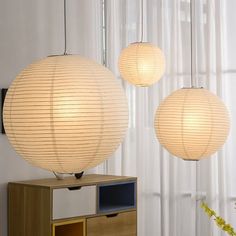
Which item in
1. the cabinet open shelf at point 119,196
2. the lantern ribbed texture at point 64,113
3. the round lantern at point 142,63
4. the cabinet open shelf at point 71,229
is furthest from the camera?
the cabinet open shelf at point 119,196

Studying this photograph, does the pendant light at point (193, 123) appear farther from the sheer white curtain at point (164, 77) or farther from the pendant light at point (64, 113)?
the sheer white curtain at point (164, 77)

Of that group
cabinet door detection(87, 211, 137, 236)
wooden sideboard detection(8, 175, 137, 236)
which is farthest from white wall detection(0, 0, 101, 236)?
cabinet door detection(87, 211, 137, 236)

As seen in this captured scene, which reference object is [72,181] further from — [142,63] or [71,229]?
[142,63]

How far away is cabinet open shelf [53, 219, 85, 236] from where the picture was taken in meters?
4.73

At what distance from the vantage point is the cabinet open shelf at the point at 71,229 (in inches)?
186

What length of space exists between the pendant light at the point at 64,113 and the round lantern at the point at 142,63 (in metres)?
2.35

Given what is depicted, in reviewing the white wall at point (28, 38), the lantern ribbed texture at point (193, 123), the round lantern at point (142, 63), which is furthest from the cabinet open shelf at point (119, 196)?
the lantern ribbed texture at point (193, 123)

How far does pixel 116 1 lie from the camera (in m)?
5.78

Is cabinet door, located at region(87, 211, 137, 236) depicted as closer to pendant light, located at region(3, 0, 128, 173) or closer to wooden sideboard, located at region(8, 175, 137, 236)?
wooden sideboard, located at region(8, 175, 137, 236)

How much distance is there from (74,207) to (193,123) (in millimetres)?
1725

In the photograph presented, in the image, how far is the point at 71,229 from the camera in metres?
4.80

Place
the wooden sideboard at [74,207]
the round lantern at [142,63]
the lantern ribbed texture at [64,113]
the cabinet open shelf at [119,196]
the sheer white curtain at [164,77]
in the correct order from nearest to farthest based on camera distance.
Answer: the lantern ribbed texture at [64,113]
the wooden sideboard at [74,207]
the round lantern at [142,63]
the sheer white curtain at [164,77]
the cabinet open shelf at [119,196]

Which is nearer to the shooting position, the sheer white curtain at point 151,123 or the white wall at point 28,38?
the white wall at point 28,38

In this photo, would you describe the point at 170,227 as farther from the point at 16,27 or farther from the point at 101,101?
the point at 101,101
